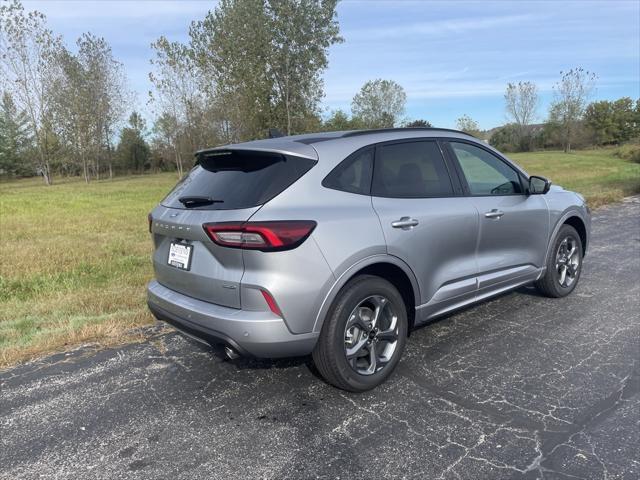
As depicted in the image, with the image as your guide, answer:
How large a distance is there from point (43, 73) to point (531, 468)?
42699 millimetres

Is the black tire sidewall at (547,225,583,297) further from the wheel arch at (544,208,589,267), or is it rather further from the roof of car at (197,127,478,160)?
the roof of car at (197,127,478,160)

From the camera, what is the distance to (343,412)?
2.98m

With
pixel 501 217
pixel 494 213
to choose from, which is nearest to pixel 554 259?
pixel 501 217

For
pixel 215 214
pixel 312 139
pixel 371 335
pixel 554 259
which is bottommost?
pixel 371 335

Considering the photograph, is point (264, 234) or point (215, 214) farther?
point (215, 214)

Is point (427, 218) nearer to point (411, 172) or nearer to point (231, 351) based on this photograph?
point (411, 172)

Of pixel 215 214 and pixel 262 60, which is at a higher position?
pixel 262 60

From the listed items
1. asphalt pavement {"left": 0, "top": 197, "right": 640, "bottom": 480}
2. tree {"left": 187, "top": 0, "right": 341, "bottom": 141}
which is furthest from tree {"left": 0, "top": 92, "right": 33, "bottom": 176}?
asphalt pavement {"left": 0, "top": 197, "right": 640, "bottom": 480}

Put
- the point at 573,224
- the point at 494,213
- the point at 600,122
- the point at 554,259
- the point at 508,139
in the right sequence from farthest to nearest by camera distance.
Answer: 1. the point at 508,139
2. the point at 600,122
3. the point at 573,224
4. the point at 554,259
5. the point at 494,213

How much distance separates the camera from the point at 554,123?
62719 millimetres

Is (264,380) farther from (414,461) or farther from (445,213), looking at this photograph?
(445,213)

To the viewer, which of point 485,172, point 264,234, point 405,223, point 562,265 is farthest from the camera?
point 562,265

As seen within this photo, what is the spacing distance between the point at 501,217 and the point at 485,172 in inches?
17.7

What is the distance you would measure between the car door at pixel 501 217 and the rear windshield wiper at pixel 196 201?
6.51 ft
